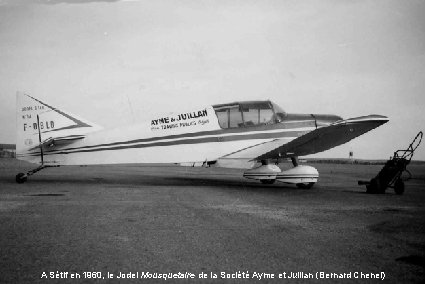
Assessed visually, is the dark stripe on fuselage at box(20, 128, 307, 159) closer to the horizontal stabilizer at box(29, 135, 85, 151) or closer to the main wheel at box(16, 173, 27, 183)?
the horizontal stabilizer at box(29, 135, 85, 151)

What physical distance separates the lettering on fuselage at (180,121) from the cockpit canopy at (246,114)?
49 centimetres

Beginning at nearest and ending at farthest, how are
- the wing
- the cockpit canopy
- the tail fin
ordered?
the wing → the tail fin → the cockpit canopy

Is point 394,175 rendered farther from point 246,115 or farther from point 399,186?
point 246,115

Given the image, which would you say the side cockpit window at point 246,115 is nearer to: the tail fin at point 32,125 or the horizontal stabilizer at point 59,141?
the horizontal stabilizer at point 59,141

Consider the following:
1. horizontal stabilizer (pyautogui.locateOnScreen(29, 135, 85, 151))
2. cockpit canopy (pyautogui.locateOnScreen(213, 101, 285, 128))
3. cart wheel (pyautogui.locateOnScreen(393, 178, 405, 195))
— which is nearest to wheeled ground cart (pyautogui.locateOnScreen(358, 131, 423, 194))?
cart wheel (pyautogui.locateOnScreen(393, 178, 405, 195))

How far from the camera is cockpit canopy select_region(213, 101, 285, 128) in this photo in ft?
35.1

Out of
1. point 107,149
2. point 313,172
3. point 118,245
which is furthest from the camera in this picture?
point 107,149

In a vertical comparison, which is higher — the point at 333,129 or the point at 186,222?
the point at 333,129

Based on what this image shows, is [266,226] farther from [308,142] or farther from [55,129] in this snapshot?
[55,129]

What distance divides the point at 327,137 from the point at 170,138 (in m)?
4.39

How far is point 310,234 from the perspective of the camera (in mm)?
4148

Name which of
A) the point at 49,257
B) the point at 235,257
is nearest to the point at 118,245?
the point at 49,257

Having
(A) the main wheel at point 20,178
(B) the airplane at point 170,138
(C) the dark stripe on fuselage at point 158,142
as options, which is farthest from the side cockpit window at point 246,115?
(A) the main wheel at point 20,178

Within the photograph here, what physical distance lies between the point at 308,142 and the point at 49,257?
787 centimetres
